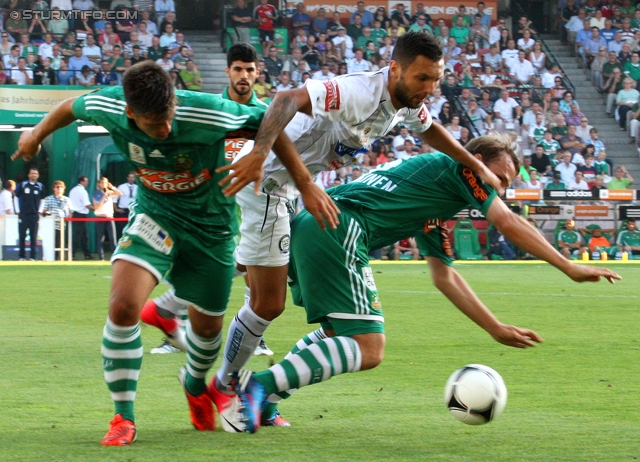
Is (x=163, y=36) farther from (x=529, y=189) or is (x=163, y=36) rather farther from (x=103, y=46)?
(x=529, y=189)

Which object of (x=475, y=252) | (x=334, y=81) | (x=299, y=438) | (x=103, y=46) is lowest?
(x=475, y=252)

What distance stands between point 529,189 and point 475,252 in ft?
7.16

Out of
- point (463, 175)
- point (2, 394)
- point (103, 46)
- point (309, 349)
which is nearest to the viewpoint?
point (309, 349)

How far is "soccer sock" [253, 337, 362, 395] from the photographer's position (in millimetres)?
4395

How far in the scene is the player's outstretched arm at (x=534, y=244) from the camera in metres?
4.48

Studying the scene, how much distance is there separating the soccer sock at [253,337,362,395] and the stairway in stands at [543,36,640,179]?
23519 millimetres

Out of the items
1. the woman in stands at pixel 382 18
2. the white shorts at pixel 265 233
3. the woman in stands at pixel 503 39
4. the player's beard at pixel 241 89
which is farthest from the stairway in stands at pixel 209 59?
the white shorts at pixel 265 233

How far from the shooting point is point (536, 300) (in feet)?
40.5

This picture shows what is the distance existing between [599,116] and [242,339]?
2542cm

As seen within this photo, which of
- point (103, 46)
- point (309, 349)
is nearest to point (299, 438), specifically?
point (309, 349)

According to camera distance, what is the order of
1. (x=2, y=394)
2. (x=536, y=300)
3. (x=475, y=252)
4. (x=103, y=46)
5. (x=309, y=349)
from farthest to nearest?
1. (x=103, y=46)
2. (x=475, y=252)
3. (x=536, y=300)
4. (x=2, y=394)
5. (x=309, y=349)

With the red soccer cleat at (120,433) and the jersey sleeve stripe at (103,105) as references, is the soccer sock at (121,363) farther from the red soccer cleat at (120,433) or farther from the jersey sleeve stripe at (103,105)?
the jersey sleeve stripe at (103,105)

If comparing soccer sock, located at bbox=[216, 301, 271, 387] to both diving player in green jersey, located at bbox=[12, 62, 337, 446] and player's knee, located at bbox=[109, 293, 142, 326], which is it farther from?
player's knee, located at bbox=[109, 293, 142, 326]

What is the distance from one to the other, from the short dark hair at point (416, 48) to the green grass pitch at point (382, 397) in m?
1.25
